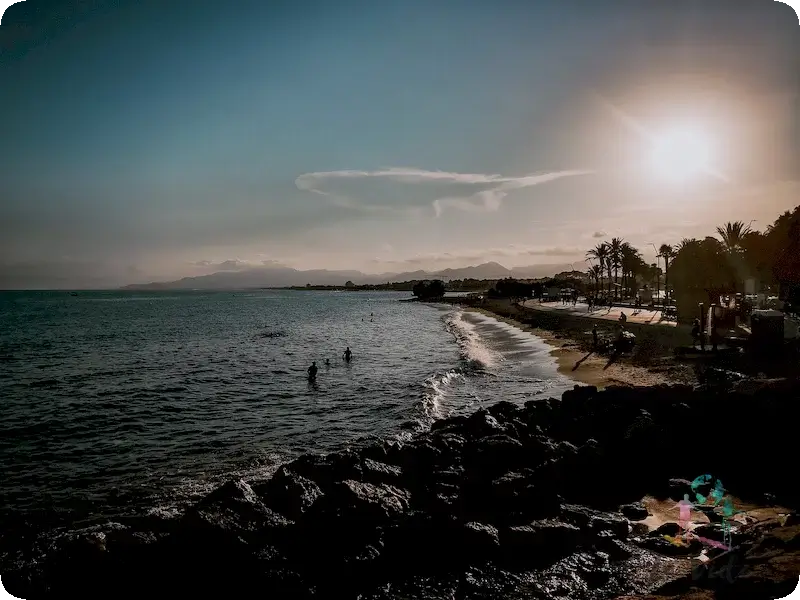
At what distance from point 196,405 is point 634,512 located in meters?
22.8

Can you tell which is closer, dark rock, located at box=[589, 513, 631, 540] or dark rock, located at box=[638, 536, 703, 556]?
dark rock, located at box=[638, 536, 703, 556]

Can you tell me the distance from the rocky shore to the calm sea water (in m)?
3.95

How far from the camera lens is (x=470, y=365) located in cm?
3741

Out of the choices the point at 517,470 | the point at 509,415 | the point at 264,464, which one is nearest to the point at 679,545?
the point at 517,470

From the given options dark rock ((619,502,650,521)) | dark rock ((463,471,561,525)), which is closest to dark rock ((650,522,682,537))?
dark rock ((619,502,650,521))

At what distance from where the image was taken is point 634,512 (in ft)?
38.7

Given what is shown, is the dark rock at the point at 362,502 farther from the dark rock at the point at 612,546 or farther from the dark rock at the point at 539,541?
the dark rock at the point at 612,546

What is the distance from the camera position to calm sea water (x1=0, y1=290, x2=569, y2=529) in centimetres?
1548

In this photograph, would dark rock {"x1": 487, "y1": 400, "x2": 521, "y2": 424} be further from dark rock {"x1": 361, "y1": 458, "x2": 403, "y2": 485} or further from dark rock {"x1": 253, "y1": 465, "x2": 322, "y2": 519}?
dark rock {"x1": 253, "y1": 465, "x2": 322, "y2": 519}

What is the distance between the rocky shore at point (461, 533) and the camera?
8570 mm

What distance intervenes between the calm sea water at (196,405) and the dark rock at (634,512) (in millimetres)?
9873

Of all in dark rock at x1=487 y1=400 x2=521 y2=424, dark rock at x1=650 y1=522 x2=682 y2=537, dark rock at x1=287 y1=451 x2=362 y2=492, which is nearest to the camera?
dark rock at x1=650 y1=522 x2=682 y2=537

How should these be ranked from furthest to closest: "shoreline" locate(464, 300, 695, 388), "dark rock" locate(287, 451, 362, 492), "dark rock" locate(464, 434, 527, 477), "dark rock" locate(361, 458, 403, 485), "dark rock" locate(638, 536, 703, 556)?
"shoreline" locate(464, 300, 695, 388) < "dark rock" locate(464, 434, 527, 477) < "dark rock" locate(361, 458, 403, 485) < "dark rock" locate(287, 451, 362, 492) < "dark rock" locate(638, 536, 703, 556)

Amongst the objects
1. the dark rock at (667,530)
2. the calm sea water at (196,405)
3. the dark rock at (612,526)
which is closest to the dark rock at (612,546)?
the dark rock at (612,526)
